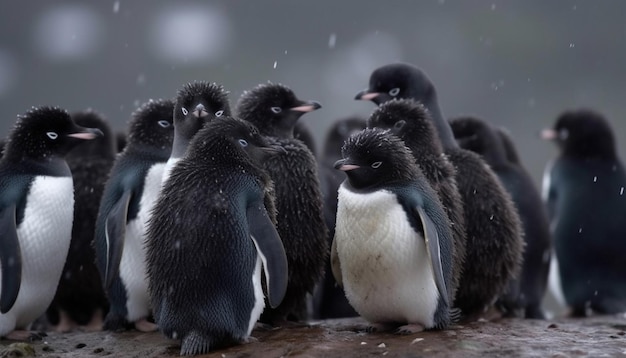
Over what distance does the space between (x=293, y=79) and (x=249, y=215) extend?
34826 millimetres

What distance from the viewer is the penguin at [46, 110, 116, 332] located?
5.86 meters

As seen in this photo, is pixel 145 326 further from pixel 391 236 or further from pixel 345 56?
pixel 345 56

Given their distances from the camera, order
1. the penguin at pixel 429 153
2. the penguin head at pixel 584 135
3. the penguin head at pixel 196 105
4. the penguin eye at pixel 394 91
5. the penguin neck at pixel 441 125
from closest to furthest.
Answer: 1. the penguin at pixel 429 153
2. the penguin head at pixel 196 105
3. the penguin neck at pixel 441 125
4. the penguin eye at pixel 394 91
5. the penguin head at pixel 584 135

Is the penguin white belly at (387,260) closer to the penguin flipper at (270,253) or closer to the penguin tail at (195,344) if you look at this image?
the penguin flipper at (270,253)

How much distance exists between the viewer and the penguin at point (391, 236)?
4.44m

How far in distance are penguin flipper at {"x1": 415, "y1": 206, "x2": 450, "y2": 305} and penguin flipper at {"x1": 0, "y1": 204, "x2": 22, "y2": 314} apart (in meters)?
1.86

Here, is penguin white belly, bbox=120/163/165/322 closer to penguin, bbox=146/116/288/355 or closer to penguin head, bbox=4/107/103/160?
penguin head, bbox=4/107/103/160

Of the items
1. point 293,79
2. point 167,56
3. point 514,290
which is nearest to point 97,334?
point 514,290

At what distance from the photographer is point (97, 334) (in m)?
5.20

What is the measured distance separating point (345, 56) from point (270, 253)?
39197mm

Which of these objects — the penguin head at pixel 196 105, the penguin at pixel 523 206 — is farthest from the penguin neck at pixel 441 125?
the penguin head at pixel 196 105

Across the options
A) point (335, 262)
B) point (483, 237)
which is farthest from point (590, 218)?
point (335, 262)

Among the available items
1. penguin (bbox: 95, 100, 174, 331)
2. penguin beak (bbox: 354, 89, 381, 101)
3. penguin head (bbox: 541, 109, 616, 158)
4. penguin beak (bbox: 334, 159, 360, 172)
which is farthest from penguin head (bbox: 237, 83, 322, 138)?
penguin head (bbox: 541, 109, 616, 158)

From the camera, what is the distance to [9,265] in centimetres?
488
